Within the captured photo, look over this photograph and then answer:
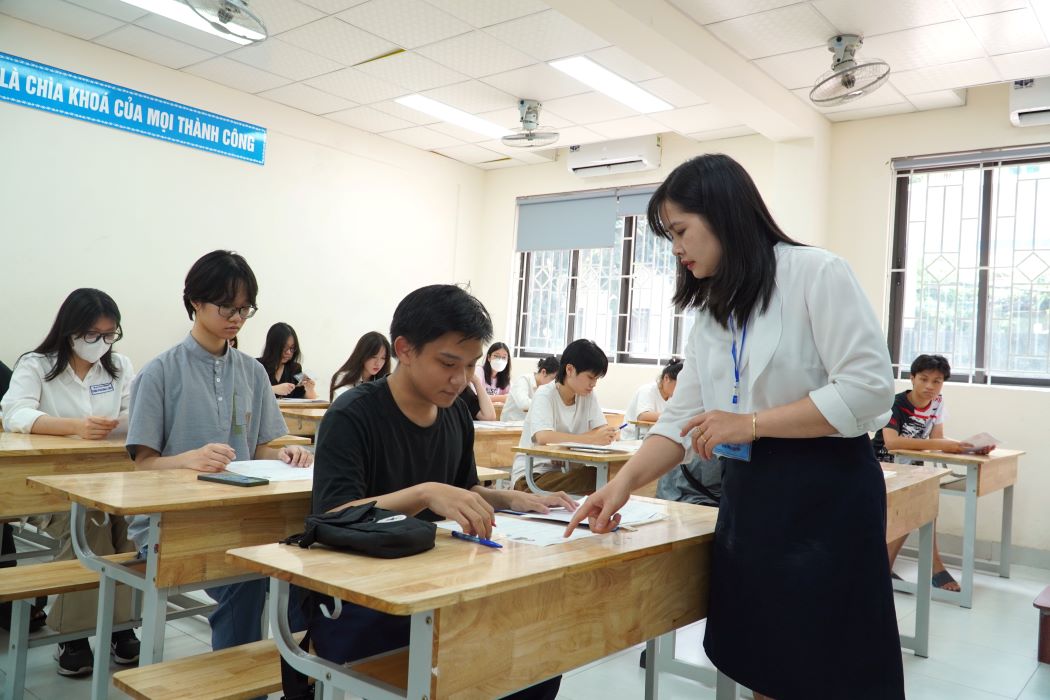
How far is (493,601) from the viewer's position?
1165mm

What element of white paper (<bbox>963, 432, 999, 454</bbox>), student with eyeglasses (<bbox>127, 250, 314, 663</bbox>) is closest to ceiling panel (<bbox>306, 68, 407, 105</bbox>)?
student with eyeglasses (<bbox>127, 250, 314, 663</bbox>)

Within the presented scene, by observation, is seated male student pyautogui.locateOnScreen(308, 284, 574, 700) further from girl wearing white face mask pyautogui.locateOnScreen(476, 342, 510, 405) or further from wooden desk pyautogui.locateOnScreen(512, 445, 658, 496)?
girl wearing white face mask pyautogui.locateOnScreen(476, 342, 510, 405)

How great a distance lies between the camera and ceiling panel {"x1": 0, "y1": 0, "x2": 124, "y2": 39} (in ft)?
15.3

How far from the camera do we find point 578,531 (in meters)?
1.53

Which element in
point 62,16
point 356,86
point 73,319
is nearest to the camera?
point 73,319

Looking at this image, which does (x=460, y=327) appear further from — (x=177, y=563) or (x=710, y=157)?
(x=177, y=563)

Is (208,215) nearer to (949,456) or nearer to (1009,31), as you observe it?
(949,456)

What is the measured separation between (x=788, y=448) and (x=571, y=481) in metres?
2.58

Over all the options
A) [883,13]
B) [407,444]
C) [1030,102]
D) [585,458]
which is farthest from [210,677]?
[1030,102]

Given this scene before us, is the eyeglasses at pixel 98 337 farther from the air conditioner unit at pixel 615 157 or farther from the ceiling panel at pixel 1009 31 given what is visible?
the air conditioner unit at pixel 615 157

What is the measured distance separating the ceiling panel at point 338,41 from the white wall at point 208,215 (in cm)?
122

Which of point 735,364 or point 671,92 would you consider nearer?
point 735,364

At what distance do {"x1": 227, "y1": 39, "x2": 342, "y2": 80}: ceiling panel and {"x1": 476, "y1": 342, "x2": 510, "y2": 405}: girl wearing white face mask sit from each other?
2.68m

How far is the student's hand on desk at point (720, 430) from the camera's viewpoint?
4.46ft
